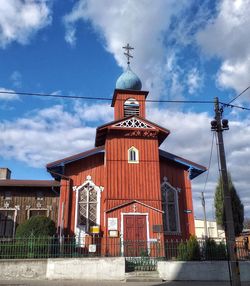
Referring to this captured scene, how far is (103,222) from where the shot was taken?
21438mm

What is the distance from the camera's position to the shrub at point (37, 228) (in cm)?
1847

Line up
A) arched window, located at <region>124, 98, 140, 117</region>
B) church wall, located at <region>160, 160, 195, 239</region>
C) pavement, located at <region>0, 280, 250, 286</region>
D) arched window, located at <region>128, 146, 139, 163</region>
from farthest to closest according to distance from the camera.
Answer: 1. arched window, located at <region>124, 98, 140, 117</region>
2. church wall, located at <region>160, 160, 195, 239</region>
3. arched window, located at <region>128, 146, 139, 163</region>
4. pavement, located at <region>0, 280, 250, 286</region>

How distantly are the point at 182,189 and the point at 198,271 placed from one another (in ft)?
28.3

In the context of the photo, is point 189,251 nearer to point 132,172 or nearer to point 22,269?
point 132,172

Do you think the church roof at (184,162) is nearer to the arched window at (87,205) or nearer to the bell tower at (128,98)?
the bell tower at (128,98)

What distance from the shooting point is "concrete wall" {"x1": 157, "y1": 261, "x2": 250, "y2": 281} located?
51.5 feet

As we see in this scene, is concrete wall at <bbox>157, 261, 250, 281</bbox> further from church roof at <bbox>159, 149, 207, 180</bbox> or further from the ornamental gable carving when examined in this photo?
the ornamental gable carving

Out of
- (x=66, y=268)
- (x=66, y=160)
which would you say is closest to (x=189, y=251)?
(x=66, y=268)

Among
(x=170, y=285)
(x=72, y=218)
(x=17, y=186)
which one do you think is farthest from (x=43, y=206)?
(x=170, y=285)

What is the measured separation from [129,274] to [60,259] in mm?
3137

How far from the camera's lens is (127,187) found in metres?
21.6

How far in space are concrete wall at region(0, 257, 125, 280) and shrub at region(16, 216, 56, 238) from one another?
302 centimetres

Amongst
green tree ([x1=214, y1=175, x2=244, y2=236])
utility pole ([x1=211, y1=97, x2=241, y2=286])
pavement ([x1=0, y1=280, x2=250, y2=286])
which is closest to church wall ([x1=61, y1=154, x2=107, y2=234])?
pavement ([x1=0, y1=280, x2=250, y2=286])

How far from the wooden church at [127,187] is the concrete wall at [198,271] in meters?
4.55
